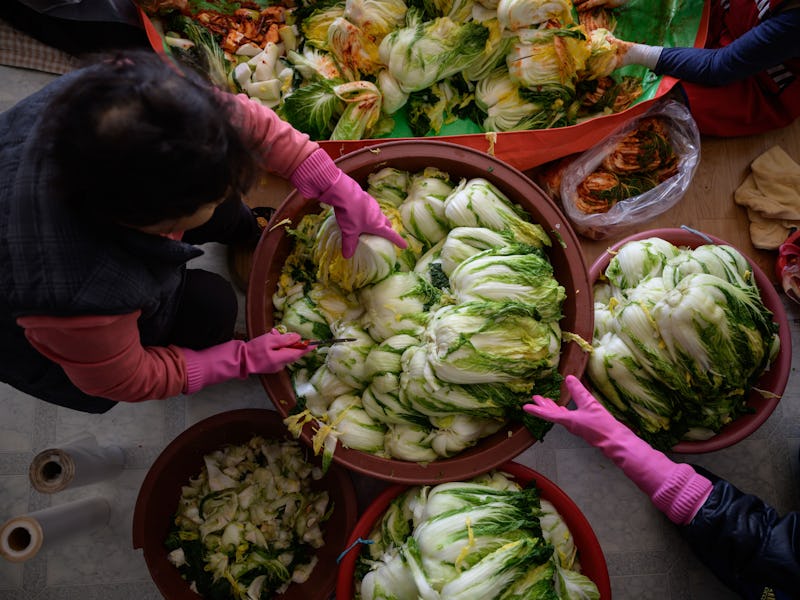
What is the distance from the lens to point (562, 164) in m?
2.02

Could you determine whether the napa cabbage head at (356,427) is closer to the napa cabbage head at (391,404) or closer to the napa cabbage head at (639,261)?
the napa cabbage head at (391,404)

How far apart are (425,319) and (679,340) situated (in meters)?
0.71

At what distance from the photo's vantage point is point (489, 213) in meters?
1.54

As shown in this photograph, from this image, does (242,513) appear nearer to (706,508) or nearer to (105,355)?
(105,355)

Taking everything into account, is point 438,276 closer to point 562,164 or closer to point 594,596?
point 562,164

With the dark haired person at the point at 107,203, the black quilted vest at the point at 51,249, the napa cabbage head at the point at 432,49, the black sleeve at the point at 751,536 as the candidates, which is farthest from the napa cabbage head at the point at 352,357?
the black sleeve at the point at 751,536

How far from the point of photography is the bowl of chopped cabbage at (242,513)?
67.3 inches

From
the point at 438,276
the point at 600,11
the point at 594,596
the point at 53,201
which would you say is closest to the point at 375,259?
the point at 438,276

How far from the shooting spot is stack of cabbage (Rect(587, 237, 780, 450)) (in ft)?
4.90

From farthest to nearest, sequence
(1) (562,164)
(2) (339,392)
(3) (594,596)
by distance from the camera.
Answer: (1) (562,164) → (2) (339,392) → (3) (594,596)

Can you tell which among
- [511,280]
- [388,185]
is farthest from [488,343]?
[388,185]

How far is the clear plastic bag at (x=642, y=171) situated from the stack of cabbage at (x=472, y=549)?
97 cm

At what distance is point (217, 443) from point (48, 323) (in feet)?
3.12

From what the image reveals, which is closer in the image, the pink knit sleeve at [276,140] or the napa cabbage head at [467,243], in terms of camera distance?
the pink knit sleeve at [276,140]
